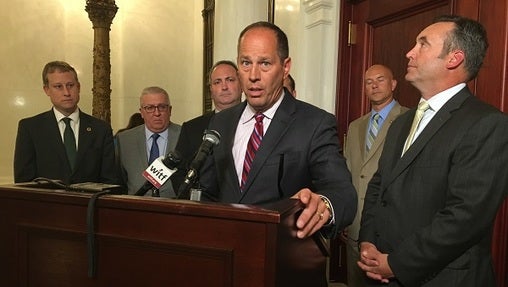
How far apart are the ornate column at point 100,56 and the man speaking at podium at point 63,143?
3.71 metres

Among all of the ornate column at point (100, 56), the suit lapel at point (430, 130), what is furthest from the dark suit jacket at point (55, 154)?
the ornate column at point (100, 56)

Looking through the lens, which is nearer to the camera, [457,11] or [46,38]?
[457,11]

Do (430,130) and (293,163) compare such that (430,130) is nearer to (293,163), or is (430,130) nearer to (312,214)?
(293,163)

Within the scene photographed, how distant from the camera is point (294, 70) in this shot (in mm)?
3701

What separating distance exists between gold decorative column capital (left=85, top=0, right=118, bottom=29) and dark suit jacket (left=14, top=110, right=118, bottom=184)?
415 centimetres

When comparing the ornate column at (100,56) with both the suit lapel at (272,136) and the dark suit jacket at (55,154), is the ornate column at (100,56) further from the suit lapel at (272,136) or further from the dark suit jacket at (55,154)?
the suit lapel at (272,136)

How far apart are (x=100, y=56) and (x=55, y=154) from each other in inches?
164

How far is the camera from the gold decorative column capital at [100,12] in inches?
245

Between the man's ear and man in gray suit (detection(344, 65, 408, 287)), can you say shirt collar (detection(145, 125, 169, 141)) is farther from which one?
the man's ear

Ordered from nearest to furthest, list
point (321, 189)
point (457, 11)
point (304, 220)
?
1. point (304, 220)
2. point (321, 189)
3. point (457, 11)

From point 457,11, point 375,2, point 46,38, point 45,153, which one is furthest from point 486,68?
point 46,38

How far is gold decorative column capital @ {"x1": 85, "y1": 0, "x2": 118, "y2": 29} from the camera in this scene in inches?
245

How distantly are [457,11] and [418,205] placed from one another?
4.46 feet

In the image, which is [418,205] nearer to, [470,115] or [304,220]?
[470,115]
